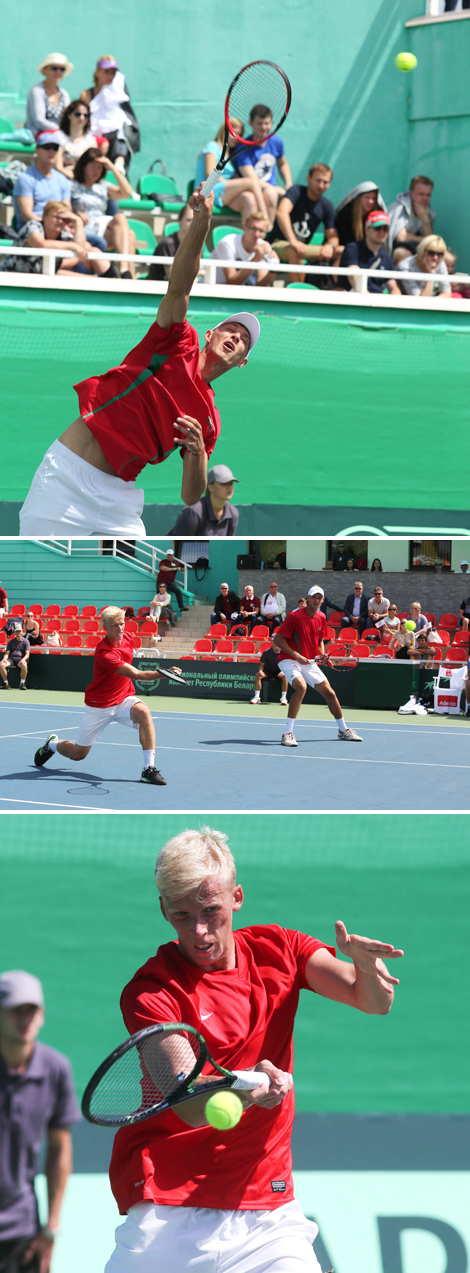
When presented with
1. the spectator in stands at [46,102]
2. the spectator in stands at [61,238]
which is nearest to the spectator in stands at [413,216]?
the spectator in stands at [46,102]

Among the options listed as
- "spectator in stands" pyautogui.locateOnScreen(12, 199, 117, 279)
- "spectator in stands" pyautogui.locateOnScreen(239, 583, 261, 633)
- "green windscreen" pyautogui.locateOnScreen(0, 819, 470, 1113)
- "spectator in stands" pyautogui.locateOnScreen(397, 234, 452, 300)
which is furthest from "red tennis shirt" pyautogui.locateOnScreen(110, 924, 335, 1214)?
"spectator in stands" pyautogui.locateOnScreen(397, 234, 452, 300)

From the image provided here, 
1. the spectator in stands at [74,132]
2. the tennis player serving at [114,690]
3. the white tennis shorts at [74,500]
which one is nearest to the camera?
the white tennis shorts at [74,500]

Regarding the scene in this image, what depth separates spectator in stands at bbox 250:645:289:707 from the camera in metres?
13.6

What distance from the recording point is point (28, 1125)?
7.75 feet

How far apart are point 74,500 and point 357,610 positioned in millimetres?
8243

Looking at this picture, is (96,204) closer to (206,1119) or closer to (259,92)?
(259,92)

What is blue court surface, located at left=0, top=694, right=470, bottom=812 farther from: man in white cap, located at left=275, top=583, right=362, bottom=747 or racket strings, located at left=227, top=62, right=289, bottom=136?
racket strings, located at left=227, top=62, right=289, bottom=136

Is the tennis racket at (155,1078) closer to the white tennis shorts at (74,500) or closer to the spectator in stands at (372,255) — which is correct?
the white tennis shorts at (74,500)

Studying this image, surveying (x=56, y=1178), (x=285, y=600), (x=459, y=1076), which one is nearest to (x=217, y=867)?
(x=56, y=1178)

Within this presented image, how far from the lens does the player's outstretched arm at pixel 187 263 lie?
3.81 meters

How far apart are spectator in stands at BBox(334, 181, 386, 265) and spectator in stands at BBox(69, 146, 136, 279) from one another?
2.04m

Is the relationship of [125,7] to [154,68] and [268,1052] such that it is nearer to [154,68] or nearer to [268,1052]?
[154,68]

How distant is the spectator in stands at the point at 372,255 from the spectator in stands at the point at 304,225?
317 millimetres

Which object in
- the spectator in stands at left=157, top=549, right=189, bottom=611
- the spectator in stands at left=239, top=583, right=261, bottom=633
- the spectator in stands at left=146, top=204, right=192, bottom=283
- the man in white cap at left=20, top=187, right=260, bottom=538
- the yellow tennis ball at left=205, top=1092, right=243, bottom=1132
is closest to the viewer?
the yellow tennis ball at left=205, top=1092, right=243, bottom=1132
